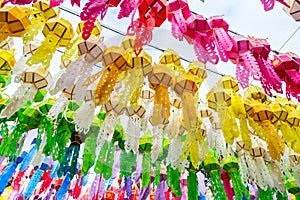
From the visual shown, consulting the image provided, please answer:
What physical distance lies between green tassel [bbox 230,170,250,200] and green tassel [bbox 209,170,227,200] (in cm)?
10

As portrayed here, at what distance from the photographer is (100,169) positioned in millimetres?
2100

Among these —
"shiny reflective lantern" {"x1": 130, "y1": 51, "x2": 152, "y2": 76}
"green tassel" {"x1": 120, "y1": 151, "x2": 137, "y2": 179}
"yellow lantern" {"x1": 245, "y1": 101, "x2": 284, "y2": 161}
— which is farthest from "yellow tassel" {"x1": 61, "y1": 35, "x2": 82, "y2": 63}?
"yellow lantern" {"x1": 245, "y1": 101, "x2": 284, "y2": 161}

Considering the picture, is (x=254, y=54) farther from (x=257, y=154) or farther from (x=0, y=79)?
(x=0, y=79)

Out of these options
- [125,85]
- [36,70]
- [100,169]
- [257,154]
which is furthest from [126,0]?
[257,154]

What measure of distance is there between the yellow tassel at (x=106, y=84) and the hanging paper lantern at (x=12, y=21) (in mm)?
444

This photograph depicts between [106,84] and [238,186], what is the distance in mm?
1341

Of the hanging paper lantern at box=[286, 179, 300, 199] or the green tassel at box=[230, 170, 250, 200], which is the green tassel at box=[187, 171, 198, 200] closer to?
the green tassel at box=[230, 170, 250, 200]

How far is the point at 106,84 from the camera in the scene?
61.5 inches

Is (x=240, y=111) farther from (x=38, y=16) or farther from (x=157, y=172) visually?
(x=38, y=16)

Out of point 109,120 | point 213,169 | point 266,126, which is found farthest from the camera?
point 213,169

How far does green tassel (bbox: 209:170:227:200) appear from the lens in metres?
2.21

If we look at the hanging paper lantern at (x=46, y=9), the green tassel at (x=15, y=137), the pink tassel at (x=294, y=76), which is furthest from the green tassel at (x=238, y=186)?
the hanging paper lantern at (x=46, y=9)

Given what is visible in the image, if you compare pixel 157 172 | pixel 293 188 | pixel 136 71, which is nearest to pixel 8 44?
pixel 136 71

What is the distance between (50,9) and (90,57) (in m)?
0.34
